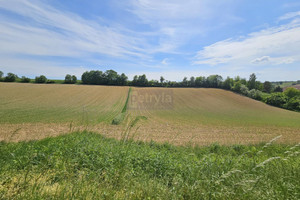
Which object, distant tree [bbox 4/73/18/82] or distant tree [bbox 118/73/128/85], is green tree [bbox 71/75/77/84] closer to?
distant tree [bbox 4/73/18/82]

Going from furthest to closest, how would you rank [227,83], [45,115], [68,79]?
[227,83]
[68,79]
[45,115]

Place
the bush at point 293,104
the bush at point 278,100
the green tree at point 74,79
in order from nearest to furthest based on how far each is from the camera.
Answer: the bush at point 293,104 < the bush at point 278,100 < the green tree at point 74,79

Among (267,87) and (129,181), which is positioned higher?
(267,87)

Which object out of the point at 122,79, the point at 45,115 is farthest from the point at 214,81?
the point at 45,115

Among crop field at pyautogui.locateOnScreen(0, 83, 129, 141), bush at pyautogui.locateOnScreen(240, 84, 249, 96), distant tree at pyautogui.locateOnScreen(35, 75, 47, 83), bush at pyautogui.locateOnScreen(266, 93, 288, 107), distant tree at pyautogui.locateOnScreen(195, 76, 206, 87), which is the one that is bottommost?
crop field at pyautogui.locateOnScreen(0, 83, 129, 141)

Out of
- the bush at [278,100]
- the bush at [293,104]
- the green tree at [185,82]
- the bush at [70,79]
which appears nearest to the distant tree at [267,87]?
the bush at [278,100]

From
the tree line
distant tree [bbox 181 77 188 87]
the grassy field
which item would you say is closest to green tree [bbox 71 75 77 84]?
the tree line

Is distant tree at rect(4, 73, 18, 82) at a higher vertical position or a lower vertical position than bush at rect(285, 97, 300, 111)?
higher

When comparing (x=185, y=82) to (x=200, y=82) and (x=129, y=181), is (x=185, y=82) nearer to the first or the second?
(x=200, y=82)

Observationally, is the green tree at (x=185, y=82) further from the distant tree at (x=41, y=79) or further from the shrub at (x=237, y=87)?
the distant tree at (x=41, y=79)

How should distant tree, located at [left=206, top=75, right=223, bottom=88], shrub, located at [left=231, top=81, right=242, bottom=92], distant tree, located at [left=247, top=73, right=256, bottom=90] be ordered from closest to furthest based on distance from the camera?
shrub, located at [left=231, top=81, right=242, bottom=92] < distant tree, located at [left=247, top=73, right=256, bottom=90] < distant tree, located at [left=206, top=75, right=223, bottom=88]

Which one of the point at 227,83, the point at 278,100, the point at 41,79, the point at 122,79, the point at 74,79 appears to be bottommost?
the point at 278,100

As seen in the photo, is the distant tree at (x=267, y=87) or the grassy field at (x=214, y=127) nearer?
the grassy field at (x=214, y=127)

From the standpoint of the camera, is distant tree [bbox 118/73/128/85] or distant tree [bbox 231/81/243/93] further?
distant tree [bbox 118/73/128/85]
